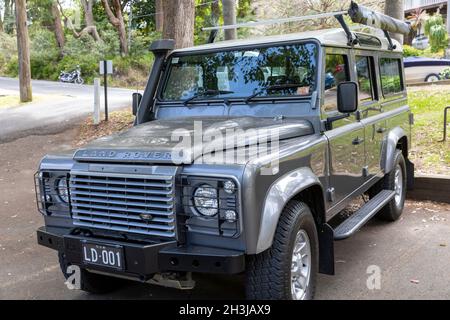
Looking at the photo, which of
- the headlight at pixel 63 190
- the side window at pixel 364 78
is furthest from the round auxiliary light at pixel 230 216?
the side window at pixel 364 78

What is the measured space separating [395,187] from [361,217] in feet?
5.34

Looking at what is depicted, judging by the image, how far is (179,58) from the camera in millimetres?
5000

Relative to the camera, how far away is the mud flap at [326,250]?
153 inches

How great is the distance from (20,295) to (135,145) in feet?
5.82

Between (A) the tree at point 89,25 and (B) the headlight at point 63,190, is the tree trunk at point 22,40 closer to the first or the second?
(A) the tree at point 89,25

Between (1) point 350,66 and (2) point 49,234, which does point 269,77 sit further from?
(2) point 49,234

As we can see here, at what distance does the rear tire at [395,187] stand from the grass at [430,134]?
1.16m

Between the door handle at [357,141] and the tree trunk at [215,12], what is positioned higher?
the tree trunk at [215,12]

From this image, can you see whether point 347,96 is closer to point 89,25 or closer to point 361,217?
point 361,217

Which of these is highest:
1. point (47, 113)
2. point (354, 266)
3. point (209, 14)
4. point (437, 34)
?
point (209, 14)

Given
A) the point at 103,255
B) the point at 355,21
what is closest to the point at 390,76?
the point at 355,21

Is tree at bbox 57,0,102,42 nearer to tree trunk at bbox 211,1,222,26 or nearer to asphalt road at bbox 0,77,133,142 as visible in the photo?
tree trunk at bbox 211,1,222,26

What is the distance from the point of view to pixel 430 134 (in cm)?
895

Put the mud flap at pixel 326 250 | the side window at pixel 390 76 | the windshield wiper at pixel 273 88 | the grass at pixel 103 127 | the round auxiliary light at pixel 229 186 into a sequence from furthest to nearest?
the grass at pixel 103 127, the side window at pixel 390 76, the windshield wiper at pixel 273 88, the mud flap at pixel 326 250, the round auxiliary light at pixel 229 186
